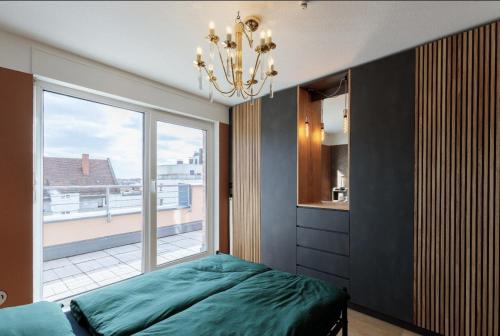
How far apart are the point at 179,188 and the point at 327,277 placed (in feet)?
7.26

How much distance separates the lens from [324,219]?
8.93 ft

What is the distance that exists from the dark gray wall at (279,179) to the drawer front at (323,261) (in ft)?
0.42

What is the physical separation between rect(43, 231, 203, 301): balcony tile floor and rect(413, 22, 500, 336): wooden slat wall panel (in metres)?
2.88

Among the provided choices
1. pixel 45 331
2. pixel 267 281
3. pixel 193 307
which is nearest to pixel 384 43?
pixel 267 281

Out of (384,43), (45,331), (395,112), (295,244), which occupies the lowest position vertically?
(295,244)

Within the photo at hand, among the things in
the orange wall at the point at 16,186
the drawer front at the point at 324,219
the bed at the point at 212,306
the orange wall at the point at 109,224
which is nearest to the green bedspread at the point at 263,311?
the bed at the point at 212,306

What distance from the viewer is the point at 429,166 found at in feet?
6.80

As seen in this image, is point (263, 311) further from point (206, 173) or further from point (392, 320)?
point (206, 173)

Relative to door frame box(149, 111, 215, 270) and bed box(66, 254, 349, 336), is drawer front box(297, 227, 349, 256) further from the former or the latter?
door frame box(149, 111, 215, 270)

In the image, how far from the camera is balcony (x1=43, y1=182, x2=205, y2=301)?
2430 millimetres

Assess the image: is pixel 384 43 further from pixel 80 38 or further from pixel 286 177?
pixel 80 38

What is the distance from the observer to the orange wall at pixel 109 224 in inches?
94.9

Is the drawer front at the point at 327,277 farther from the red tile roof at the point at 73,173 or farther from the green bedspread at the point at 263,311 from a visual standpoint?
the red tile roof at the point at 73,173

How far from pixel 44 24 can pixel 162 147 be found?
1.67 m
